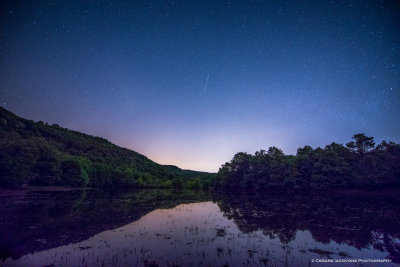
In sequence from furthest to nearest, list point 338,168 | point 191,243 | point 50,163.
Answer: point 50,163 < point 338,168 < point 191,243

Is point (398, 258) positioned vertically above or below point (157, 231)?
above

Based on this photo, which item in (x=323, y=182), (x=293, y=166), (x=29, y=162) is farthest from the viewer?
(x=293, y=166)

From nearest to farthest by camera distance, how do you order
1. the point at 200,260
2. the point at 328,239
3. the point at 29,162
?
the point at 200,260 < the point at 328,239 < the point at 29,162

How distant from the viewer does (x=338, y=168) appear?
51719 mm

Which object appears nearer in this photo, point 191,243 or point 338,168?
point 191,243

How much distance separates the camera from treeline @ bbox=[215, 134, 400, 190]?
51.0 m

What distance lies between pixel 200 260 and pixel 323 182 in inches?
2231

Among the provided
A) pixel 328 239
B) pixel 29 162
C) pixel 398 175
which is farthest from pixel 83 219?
pixel 398 175

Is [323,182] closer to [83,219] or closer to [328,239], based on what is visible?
[328,239]

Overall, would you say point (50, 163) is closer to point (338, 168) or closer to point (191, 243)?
point (191, 243)

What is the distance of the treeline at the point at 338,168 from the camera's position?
167ft

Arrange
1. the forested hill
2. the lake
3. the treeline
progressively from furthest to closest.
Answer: the treeline → the forested hill → the lake

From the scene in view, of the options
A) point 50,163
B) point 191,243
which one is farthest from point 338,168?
point 50,163

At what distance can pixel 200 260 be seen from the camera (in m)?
9.28
